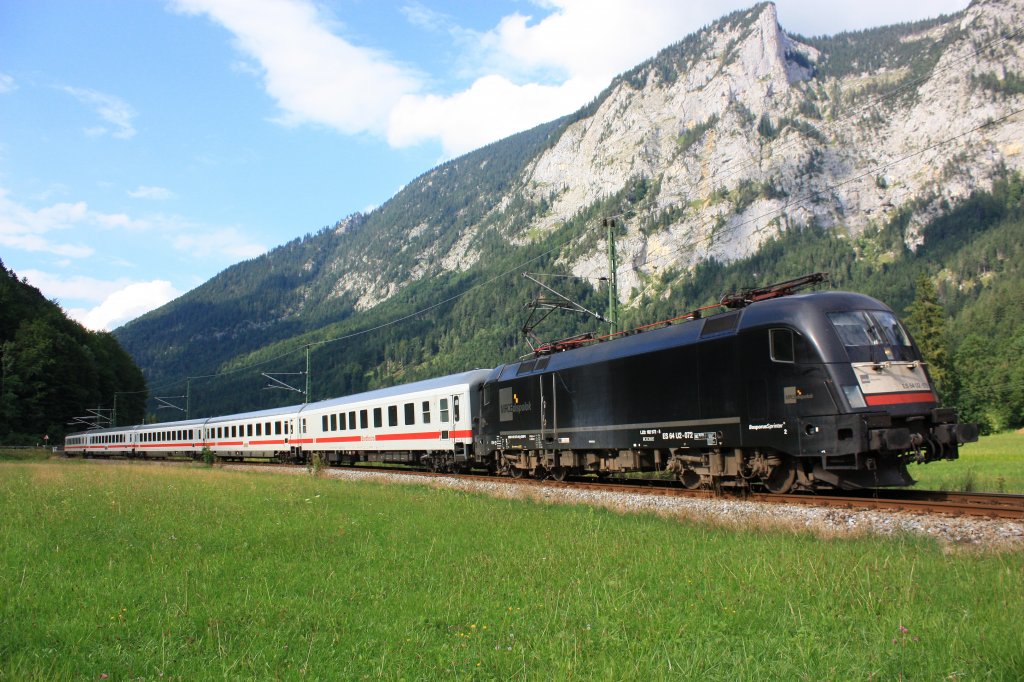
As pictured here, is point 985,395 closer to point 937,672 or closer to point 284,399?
point 937,672

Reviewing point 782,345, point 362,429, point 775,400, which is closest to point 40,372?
point 362,429

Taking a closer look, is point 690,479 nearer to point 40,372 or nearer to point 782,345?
point 782,345

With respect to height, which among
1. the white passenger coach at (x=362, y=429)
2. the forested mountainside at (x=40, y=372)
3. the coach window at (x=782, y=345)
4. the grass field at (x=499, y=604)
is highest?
the forested mountainside at (x=40, y=372)

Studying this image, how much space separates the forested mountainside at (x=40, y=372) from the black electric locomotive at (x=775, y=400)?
75.3m

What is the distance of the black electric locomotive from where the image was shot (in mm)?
13711

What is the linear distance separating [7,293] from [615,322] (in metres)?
84.7

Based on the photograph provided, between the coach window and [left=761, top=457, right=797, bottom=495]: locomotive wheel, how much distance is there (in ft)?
7.13

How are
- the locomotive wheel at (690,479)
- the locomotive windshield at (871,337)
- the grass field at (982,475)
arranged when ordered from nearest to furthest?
the locomotive windshield at (871,337) < the locomotive wheel at (690,479) < the grass field at (982,475)

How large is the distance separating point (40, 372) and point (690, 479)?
80379mm

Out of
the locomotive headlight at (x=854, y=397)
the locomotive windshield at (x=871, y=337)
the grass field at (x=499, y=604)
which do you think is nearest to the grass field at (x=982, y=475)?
the locomotive windshield at (x=871, y=337)

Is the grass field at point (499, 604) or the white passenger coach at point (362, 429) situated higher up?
the white passenger coach at point (362, 429)

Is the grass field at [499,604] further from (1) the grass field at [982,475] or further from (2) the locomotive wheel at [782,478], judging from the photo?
(1) the grass field at [982,475]

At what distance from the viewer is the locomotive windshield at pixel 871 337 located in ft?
46.0

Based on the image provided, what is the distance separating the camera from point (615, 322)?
25969mm
